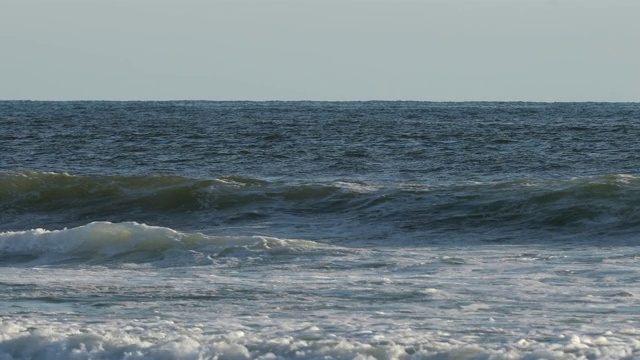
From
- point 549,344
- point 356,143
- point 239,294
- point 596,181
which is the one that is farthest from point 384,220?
point 356,143

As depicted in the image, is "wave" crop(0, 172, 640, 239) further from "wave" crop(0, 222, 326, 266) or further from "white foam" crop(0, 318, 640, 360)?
"white foam" crop(0, 318, 640, 360)

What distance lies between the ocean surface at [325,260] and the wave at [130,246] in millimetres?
27

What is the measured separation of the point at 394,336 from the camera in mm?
6578

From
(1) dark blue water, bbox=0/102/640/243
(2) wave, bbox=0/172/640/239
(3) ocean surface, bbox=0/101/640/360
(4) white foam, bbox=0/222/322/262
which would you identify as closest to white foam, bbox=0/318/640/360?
(3) ocean surface, bbox=0/101/640/360

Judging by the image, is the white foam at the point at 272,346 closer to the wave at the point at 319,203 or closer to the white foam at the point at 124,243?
the white foam at the point at 124,243

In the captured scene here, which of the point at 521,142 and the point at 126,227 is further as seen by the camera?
the point at 521,142

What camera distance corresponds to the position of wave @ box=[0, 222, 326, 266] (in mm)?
10852

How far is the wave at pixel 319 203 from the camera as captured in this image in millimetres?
13727

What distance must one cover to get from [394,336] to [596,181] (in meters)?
9.38

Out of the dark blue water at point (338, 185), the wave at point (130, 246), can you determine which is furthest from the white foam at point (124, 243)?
the dark blue water at point (338, 185)

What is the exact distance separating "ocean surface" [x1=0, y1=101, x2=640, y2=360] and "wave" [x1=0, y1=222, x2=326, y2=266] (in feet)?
0.09

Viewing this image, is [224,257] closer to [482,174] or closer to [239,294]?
[239,294]

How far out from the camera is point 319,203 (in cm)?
1573

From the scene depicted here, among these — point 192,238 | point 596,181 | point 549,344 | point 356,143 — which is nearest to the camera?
point 549,344
